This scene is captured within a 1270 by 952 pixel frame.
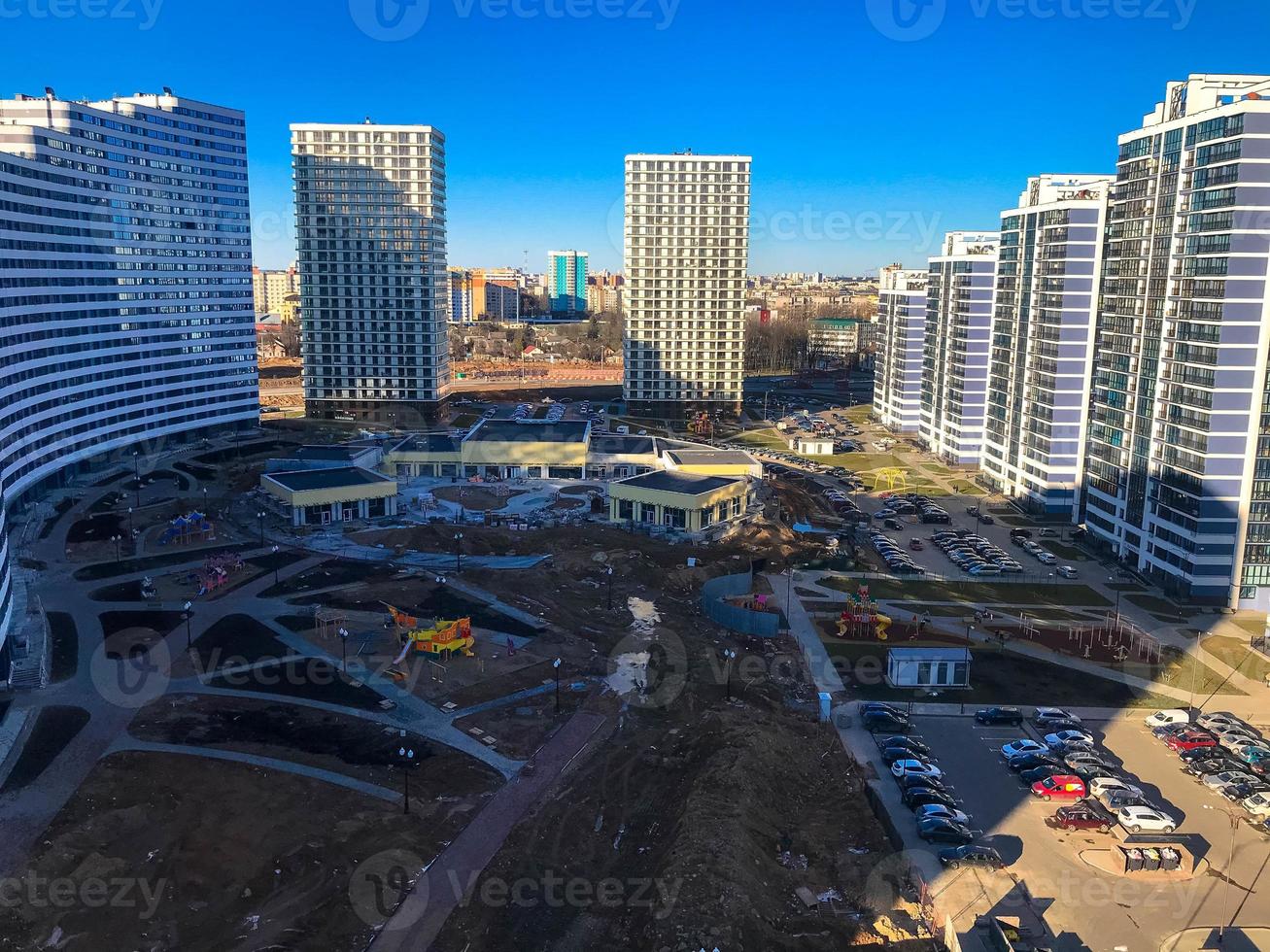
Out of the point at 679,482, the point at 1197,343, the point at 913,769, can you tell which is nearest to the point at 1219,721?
the point at 913,769

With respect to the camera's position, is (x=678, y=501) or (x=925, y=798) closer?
(x=925, y=798)

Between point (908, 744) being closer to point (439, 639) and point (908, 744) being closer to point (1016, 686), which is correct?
point (1016, 686)

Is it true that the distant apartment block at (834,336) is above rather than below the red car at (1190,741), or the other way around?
above

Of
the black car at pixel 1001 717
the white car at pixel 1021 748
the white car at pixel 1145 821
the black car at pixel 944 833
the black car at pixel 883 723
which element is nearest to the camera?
the black car at pixel 944 833

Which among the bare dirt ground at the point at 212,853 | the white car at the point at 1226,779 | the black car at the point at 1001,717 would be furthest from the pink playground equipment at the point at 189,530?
the white car at the point at 1226,779

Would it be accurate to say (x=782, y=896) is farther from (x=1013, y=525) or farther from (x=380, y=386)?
(x=380, y=386)

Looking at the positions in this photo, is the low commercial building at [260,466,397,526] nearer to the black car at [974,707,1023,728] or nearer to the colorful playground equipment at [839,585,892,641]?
the colorful playground equipment at [839,585,892,641]

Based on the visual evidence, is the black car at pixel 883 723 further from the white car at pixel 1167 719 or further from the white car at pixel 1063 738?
the white car at pixel 1167 719
